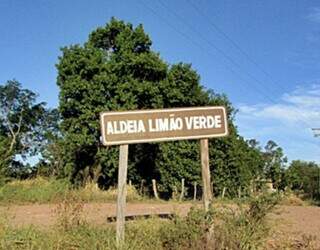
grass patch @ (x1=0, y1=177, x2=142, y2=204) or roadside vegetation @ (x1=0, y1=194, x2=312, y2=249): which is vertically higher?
grass patch @ (x1=0, y1=177, x2=142, y2=204)

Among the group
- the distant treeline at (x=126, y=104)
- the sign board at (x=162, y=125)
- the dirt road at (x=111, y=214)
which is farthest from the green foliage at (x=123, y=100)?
the sign board at (x=162, y=125)

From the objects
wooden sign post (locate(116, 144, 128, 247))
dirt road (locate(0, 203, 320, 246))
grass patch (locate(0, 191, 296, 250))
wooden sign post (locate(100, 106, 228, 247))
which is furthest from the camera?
dirt road (locate(0, 203, 320, 246))

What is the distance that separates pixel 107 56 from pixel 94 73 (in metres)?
2.02

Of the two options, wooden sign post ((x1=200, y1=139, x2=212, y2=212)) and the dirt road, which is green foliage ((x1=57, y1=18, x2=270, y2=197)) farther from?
wooden sign post ((x1=200, y1=139, x2=212, y2=212))

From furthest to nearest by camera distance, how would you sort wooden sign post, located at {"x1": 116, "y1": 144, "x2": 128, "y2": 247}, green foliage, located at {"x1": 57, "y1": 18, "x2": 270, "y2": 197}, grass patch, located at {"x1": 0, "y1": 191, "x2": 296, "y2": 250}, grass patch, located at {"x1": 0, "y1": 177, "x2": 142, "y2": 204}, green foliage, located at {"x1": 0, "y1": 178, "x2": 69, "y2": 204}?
green foliage, located at {"x1": 57, "y1": 18, "x2": 270, "y2": 197} → green foliage, located at {"x1": 0, "y1": 178, "x2": 69, "y2": 204} → grass patch, located at {"x1": 0, "y1": 177, "x2": 142, "y2": 204} → wooden sign post, located at {"x1": 116, "y1": 144, "x2": 128, "y2": 247} → grass patch, located at {"x1": 0, "y1": 191, "x2": 296, "y2": 250}

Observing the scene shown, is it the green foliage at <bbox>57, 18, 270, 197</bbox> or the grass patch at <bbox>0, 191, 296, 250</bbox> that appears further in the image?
the green foliage at <bbox>57, 18, 270, 197</bbox>

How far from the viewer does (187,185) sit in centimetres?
3722

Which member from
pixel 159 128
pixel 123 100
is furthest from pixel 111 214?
pixel 123 100

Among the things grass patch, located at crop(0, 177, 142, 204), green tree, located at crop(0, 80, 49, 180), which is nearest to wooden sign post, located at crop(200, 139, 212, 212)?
grass patch, located at crop(0, 177, 142, 204)

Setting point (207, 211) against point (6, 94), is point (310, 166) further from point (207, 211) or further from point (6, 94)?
point (207, 211)

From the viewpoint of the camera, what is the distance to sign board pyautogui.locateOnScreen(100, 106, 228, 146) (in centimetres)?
792

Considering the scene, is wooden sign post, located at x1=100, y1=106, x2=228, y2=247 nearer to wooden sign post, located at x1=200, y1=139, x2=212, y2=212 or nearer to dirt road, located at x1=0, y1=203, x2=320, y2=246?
wooden sign post, located at x1=200, y1=139, x2=212, y2=212

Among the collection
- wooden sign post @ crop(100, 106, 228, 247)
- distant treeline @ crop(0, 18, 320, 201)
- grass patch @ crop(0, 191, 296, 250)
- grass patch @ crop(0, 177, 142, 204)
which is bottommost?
grass patch @ crop(0, 191, 296, 250)

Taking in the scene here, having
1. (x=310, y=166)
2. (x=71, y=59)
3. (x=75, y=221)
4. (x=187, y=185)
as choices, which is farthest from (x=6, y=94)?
(x=310, y=166)
